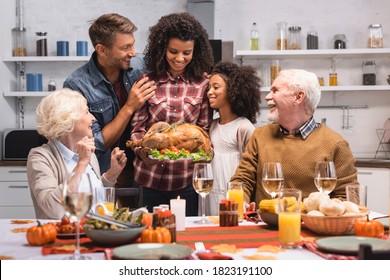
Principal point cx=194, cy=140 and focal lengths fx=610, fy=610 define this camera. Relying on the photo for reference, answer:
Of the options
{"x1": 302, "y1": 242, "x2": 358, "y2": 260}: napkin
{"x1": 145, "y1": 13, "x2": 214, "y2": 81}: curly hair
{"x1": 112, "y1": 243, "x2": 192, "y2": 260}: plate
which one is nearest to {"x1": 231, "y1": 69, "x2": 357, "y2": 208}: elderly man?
{"x1": 145, "y1": 13, "x2": 214, "y2": 81}: curly hair

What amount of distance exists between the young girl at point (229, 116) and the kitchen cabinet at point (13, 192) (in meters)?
2.68

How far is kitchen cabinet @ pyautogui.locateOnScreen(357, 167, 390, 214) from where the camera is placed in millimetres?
5031

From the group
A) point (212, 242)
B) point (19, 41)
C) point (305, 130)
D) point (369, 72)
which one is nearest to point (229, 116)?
point (305, 130)

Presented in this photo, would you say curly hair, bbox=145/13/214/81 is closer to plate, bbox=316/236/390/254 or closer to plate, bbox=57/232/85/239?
plate, bbox=57/232/85/239

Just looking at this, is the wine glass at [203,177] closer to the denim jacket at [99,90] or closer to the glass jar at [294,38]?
the denim jacket at [99,90]

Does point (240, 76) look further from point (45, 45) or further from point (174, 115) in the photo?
point (45, 45)

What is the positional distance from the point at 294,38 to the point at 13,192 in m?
2.92

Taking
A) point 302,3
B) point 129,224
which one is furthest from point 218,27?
point 129,224

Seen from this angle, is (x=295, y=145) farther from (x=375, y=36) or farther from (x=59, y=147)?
(x=375, y=36)

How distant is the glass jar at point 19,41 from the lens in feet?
19.1

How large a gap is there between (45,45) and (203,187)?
408 cm

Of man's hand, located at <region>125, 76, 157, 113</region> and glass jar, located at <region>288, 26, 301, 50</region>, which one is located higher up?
glass jar, located at <region>288, 26, 301, 50</region>

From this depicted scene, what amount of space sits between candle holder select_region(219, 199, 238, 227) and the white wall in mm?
3846
